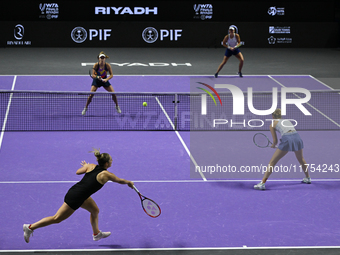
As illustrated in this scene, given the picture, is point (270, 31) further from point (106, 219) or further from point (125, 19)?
point (106, 219)

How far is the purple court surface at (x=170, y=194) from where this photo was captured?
311 inches

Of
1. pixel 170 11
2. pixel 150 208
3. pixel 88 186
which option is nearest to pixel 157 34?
pixel 170 11

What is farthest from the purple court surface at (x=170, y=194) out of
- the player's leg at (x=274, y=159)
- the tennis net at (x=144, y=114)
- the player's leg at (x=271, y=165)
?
the tennis net at (x=144, y=114)

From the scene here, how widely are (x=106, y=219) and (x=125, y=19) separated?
20378 millimetres

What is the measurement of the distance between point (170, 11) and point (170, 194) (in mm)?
19387

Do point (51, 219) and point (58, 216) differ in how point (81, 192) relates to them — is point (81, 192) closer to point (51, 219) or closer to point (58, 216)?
point (58, 216)

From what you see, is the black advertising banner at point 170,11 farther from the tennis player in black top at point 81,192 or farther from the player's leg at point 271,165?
the tennis player in black top at point 81,192

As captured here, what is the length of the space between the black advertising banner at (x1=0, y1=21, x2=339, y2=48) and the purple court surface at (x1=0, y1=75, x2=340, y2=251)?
14667mm

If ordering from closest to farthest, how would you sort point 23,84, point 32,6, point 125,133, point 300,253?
point 300,253 < point 125,133 < point 23,84 < point 32,6

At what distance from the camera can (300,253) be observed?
24.3ft

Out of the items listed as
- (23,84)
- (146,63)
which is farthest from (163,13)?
(23,84)

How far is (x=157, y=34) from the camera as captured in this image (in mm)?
27938

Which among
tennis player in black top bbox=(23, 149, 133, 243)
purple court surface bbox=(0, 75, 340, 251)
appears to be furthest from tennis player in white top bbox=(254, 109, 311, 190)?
tennis player in black top bbox=(23, 149, 133, 243)

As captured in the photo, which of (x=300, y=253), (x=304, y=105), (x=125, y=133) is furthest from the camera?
(x=304, y=105)
